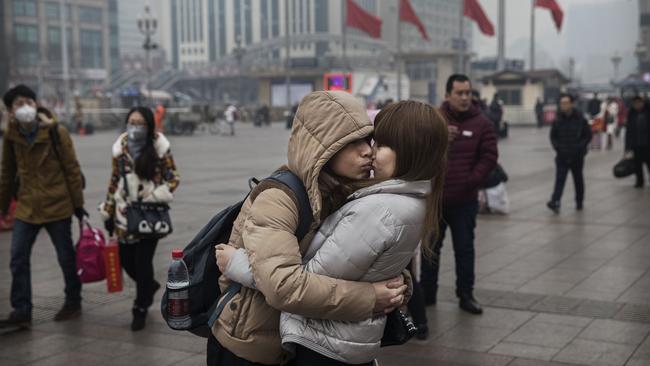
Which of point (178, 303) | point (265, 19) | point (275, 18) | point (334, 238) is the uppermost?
point (275, 18)

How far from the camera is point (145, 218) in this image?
19.8 ft

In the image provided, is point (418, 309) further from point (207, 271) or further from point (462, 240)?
point (207, 271)

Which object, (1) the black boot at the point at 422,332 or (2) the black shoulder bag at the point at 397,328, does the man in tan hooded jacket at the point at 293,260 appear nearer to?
(2) the black shoulder bag at the point at 397,328

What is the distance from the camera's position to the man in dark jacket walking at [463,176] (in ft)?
20.9

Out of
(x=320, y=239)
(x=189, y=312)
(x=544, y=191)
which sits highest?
(x=320, y=239)

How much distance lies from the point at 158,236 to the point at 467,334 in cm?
227

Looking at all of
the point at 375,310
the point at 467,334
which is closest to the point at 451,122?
the point at 467,334

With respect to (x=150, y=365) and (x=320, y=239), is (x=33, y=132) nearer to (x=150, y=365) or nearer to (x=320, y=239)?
(x=150, y=365)

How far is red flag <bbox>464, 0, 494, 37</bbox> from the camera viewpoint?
35625 mm

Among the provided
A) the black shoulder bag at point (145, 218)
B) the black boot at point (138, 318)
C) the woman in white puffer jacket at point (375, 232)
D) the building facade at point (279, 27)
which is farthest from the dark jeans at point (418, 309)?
the building facade at point (279, 27)

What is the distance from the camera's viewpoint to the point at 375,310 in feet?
8.66

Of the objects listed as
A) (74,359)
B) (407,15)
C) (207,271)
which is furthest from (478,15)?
(207,271)

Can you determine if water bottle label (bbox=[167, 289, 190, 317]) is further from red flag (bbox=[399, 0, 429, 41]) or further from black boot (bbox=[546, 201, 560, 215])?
red flag (bbox=[399, 0, 429, 41])

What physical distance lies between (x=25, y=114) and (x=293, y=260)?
13.9ft
